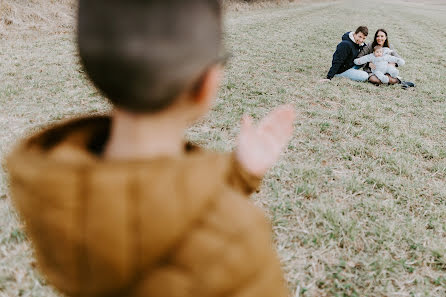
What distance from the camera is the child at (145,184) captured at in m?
0.72

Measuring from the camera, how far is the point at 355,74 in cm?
670

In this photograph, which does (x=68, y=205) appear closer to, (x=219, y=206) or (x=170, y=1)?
(x=219, y=206)

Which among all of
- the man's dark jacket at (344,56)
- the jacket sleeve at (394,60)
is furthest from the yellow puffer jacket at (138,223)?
the jacket sleeve at (394,60)

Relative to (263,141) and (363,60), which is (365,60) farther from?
(263,141)

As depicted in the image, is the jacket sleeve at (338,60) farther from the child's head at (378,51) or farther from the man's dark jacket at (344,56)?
the child's head at (378,51)

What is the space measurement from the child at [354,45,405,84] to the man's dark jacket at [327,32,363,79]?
0.16 metres

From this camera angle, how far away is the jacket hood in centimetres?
72

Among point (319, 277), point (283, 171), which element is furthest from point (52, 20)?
point (319, 277)

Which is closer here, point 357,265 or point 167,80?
point 167,80

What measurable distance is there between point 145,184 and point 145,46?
0.30 metres

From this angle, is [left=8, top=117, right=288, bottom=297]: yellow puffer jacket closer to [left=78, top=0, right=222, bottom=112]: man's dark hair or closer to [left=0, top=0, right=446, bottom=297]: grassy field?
[left=78, top=0, right=222, bottom=112]: man's dark hair

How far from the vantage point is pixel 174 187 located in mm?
747

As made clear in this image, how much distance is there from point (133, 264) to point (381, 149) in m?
3.76

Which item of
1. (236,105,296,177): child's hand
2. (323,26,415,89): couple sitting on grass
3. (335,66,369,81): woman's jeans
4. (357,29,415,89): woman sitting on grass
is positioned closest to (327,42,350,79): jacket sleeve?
(323,26,415,89): couple sitting on grass
